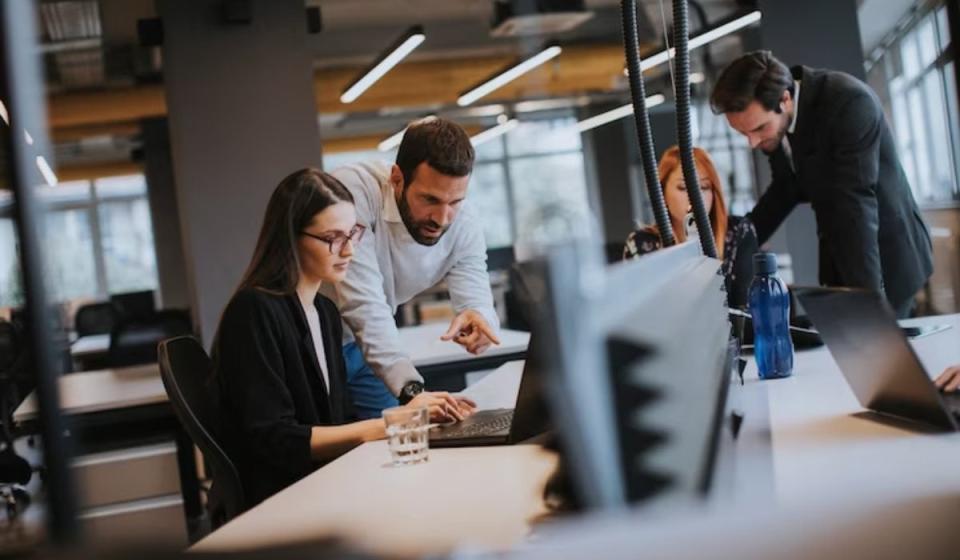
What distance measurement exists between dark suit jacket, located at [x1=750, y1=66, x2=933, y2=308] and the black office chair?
1767 millimetres

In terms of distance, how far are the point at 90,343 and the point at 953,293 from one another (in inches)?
271

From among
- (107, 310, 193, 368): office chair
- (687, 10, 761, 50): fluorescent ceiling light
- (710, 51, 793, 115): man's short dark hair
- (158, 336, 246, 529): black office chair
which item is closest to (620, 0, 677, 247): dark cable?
(158, 336, 246, 529): black office chair

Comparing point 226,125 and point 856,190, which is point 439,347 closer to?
point 856,190

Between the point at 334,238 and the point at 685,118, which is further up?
the point at 685,118

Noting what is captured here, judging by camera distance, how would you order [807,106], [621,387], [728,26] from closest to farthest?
[621,387], [807,106], [728,26]

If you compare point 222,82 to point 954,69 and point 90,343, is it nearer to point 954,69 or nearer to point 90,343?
point 90,343

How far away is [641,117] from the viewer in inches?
89.7

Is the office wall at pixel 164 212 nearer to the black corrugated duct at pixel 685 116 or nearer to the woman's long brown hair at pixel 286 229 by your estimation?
the woman's long brown hair at pixel 286 229

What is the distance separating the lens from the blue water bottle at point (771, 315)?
2395 mm

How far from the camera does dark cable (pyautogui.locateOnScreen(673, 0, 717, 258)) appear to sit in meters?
2.09

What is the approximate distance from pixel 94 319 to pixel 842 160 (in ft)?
33.2

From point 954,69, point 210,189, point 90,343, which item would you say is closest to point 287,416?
point 954,69

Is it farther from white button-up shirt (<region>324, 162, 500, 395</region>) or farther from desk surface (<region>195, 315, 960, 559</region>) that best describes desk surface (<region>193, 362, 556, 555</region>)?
white button-up shirt (<region>324, 162, 500, 395</region>)

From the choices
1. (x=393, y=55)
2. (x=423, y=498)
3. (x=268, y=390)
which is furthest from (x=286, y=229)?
(x=393, y=55)
